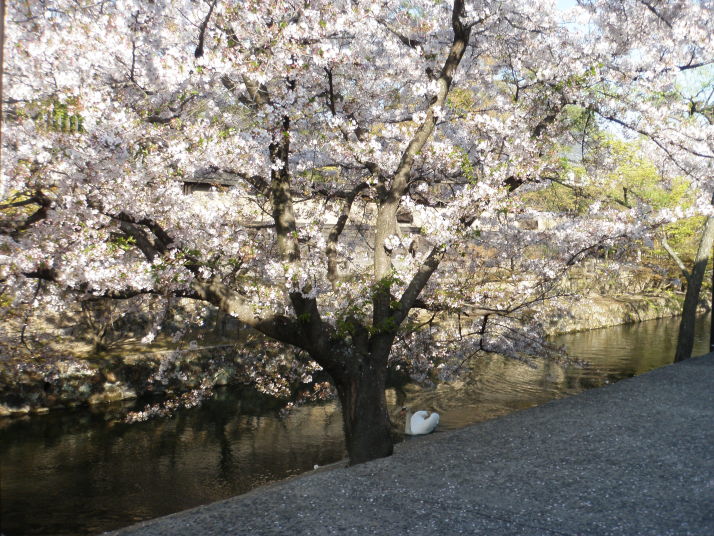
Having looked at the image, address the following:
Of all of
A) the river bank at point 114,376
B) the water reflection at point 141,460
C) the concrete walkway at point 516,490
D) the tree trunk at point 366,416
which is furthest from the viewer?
the river bank at point 114,376

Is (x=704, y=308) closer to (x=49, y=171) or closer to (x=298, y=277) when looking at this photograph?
(x=298, y=277)

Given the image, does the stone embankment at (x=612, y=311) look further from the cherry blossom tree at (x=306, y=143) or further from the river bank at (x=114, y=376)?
the cherry blossom tree at (x=306, y=143)

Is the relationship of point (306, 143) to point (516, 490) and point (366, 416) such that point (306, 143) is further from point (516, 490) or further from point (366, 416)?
point (516, 490)

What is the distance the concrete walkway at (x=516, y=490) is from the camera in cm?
422

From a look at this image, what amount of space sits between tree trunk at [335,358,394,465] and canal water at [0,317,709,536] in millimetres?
2836

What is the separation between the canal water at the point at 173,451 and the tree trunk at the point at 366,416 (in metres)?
2.84

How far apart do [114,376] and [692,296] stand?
43.6 ft

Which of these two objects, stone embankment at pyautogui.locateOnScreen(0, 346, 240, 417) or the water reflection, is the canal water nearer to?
the water reflection

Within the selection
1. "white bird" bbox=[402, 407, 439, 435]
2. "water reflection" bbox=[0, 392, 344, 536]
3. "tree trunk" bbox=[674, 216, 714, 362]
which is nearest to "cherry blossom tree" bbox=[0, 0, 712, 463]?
"white bird" bbox=[402, 407, 439, 435]

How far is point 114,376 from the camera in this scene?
43.7 feet

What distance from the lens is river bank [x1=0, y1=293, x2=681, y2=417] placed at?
1209 centimetres

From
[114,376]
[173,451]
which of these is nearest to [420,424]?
[173,451]

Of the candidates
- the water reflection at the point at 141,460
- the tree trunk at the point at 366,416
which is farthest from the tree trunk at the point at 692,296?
the tree trunk at the point at 366,416

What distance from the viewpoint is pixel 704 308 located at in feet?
102
